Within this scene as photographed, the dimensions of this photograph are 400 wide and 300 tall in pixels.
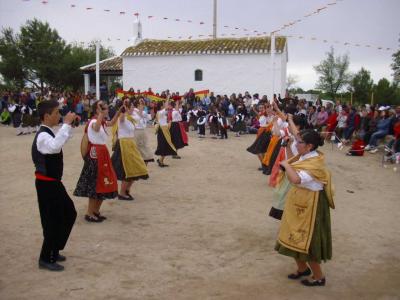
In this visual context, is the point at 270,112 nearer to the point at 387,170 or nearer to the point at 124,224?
the point at 387,170

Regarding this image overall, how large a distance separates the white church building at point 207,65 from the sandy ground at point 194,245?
46.8ft

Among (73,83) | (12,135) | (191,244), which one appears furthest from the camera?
(73,83)

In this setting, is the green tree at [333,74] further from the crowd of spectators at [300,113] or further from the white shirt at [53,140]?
the white shirt at [53,140]

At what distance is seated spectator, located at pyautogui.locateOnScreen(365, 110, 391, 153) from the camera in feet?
46.3

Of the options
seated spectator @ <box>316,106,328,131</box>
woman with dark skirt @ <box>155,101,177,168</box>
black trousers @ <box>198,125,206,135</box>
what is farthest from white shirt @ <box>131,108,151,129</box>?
seated spectator @ <box>316,106,328,131</box>

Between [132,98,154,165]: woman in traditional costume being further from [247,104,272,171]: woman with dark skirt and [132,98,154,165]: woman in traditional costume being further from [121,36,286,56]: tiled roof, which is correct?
[121,36,286,56]: tiled roof

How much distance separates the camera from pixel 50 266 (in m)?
4.93

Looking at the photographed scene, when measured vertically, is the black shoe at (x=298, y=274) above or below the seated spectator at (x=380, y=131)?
below

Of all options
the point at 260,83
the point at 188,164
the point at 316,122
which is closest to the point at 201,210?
the point at 188,164

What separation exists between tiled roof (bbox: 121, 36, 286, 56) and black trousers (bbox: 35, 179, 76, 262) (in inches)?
771

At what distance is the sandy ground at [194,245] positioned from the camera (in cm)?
455

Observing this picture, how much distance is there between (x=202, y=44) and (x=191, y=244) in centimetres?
2062

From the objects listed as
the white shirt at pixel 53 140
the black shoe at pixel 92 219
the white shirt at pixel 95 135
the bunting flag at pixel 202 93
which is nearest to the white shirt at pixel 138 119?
the white shirt at pixel 95 135

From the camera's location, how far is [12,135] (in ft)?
57.3
